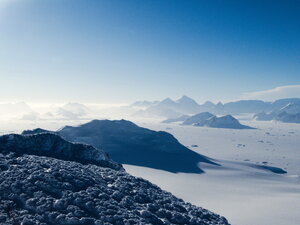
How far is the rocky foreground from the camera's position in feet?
55.2

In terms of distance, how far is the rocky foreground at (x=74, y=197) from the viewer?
55.2ft

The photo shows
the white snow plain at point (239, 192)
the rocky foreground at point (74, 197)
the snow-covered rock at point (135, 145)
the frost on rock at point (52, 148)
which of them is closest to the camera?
the rocky foreground at point (74, 197)

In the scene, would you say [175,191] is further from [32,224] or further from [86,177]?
[32,224]

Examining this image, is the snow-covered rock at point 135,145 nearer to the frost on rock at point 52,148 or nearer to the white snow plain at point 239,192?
the white snow plain at point 239,192

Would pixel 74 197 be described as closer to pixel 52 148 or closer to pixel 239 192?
pixel 52 148

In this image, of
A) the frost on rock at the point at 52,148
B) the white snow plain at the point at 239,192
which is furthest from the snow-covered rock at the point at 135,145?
the frost on rock at the point at 52,148

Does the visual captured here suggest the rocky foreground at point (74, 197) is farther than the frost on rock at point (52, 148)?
No

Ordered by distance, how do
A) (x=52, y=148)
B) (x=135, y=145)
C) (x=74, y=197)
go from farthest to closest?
1. (x=135, y=145)
2. (x=52, y=148)
3. (x=74, y=197)

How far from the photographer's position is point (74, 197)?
1861 centimetres

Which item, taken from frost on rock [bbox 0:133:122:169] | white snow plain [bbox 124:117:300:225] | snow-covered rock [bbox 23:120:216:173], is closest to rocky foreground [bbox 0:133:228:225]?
frost on rock [bbox 0:133:122:169]

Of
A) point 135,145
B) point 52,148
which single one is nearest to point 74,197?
point 52,148

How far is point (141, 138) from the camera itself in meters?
139

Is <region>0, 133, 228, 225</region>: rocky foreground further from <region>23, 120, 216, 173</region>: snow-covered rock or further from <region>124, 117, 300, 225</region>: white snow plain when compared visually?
<region>23, 120, 216, 173</region>: snow-covered rock

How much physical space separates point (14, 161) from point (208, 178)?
78102mm
